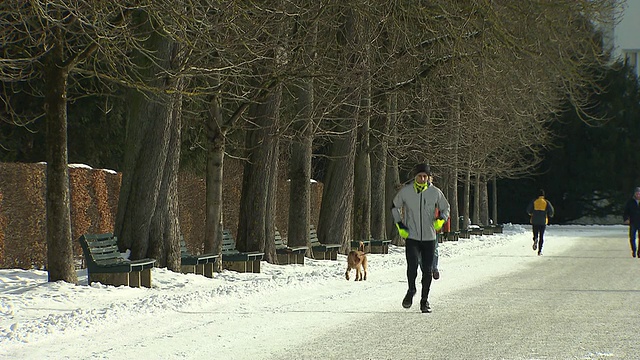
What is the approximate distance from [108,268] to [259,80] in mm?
6851

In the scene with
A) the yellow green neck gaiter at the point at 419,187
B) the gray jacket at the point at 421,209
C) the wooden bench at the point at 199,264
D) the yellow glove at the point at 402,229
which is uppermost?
the yellow green neck gaiter at the point at 419,187

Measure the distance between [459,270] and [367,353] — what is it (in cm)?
1488

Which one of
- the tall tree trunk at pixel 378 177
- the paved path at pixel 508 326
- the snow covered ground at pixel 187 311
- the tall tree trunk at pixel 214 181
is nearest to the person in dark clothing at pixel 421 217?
the paved path at pixel 508 326

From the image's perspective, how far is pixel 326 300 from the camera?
17188 mm

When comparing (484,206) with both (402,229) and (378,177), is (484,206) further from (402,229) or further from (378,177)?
(402,229)

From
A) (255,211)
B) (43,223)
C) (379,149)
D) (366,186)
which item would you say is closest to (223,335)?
(43,223)

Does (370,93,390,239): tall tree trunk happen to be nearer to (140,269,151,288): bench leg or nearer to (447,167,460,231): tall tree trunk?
(447,167,460,231): tall tree trunk

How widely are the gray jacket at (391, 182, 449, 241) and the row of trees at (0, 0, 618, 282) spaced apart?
9.26ft

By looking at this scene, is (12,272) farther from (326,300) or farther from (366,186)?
(366,186)

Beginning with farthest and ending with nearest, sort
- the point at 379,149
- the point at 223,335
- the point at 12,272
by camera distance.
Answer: the point at 379,149
the point at 12,272
the point at 223,335

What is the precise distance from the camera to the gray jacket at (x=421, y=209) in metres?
15.7

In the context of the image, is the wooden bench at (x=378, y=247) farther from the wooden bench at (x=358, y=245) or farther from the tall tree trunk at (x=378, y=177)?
→ the tall tree trunk at (x=378, y=177)

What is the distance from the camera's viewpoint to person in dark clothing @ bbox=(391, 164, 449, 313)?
1565 cm

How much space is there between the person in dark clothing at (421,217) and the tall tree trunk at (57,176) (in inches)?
194
